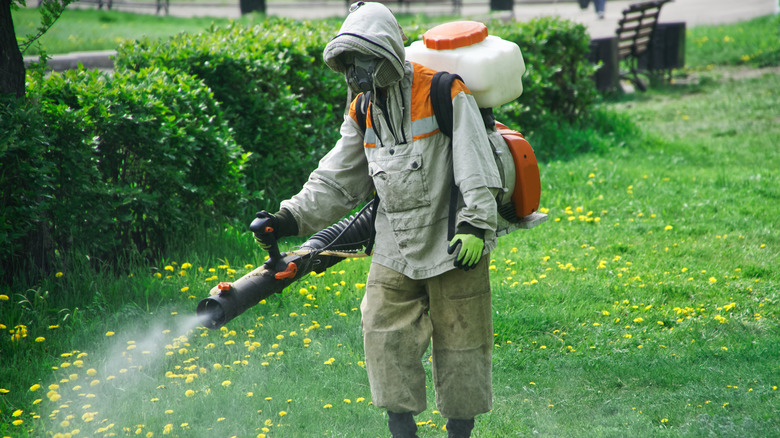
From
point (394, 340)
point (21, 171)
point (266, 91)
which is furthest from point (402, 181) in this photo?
point (266, 91)

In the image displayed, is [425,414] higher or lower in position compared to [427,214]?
lower

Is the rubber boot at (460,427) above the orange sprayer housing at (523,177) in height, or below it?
below

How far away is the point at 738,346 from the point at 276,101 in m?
3.85

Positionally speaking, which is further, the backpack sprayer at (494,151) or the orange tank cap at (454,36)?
the orange tank cap at (454,36)

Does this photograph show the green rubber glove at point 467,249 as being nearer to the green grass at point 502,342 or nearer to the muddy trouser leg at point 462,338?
the muddy trouser leg at point 462,338

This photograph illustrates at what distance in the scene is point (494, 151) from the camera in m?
3.04

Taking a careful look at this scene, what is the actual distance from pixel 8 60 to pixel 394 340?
10.2ft

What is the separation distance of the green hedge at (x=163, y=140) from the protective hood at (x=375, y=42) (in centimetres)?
236

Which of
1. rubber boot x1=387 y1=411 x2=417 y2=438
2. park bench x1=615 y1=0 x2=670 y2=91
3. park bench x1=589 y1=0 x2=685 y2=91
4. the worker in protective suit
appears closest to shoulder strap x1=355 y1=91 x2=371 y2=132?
the worker in protective suit

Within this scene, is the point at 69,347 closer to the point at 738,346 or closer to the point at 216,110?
the point at 216,110

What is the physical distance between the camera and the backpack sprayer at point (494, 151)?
2969mm

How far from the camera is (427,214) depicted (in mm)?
2912

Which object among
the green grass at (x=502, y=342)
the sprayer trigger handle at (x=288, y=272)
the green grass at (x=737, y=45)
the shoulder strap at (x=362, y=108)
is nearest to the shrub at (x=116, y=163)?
the green grass at (x=502, y=342)

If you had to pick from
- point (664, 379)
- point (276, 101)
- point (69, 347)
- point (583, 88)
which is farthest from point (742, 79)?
point (69, 347)
